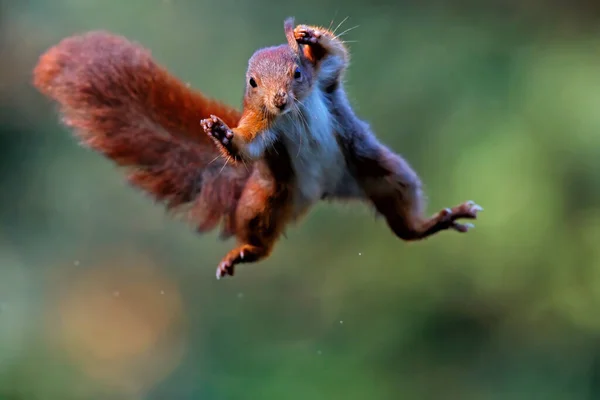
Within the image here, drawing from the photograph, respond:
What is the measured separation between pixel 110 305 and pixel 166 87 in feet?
2.68

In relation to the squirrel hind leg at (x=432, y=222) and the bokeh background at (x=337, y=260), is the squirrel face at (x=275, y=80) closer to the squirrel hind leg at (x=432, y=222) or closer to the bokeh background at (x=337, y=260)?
the squirrel hind leg at (x=432, y=222)

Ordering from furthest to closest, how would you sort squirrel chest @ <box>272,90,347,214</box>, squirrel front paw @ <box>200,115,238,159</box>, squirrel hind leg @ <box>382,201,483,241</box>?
squirrel hind leg @ <box>382,201,483,241</box> → squirrel chest @ <box>272,90,347,214</box> → squirrel front paw @ <box>200,115,238,159</box>

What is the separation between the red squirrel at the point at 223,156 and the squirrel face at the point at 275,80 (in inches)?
1.6

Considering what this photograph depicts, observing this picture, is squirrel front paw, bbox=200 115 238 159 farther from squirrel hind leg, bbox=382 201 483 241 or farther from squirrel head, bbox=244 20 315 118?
squirrel hind leg, bbox=382 201 483 241

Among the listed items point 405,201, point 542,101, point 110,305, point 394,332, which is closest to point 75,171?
point 110,305

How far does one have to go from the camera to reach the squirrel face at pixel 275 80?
0.76 meters

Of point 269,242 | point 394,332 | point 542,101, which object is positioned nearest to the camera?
point 269,242

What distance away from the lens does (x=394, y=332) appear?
164 cm

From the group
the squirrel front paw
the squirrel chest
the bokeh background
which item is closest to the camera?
the squirrel front paw

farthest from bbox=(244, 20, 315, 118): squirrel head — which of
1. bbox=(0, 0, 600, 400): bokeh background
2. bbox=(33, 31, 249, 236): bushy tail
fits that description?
bbox=(0, 0, 600, 400): bokeh background

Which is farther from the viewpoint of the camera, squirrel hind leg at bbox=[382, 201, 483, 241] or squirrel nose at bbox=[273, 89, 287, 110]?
squirrel hind leg at bbox=[382, 201, 483, 241]

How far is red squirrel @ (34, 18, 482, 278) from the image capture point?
93 centimetres

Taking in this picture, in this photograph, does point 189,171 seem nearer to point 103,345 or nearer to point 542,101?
point 103,345

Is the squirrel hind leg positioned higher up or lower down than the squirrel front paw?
higher up
